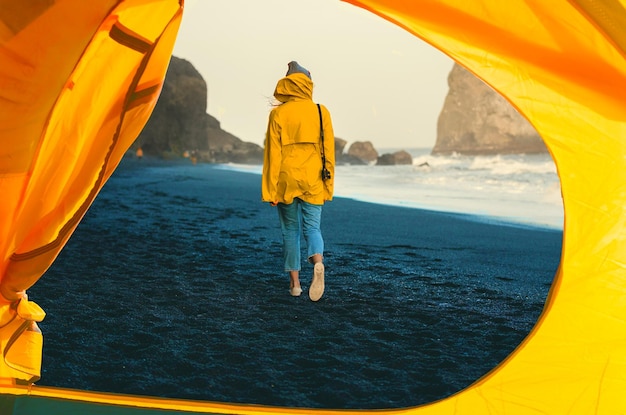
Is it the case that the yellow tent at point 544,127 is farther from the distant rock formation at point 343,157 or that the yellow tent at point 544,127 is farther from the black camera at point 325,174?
the distant rock formation at point 343,157

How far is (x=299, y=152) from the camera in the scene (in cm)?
395

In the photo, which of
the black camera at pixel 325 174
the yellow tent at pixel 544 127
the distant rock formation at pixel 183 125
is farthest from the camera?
the distant rock formation at pixel 183 125

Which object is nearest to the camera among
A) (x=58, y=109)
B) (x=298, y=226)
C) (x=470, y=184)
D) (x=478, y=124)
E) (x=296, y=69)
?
(x=58, y=109)

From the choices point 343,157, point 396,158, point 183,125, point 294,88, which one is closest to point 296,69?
point 294,88

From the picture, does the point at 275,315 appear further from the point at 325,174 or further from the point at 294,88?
the point at 294,88

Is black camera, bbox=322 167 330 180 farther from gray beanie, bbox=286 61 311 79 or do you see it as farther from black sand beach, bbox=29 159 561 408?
black sand beach, bbox=29 159 561 408

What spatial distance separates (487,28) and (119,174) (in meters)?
16.9

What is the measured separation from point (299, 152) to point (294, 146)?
0.16ft

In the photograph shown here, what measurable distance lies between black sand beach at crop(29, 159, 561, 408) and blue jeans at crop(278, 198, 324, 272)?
37 centimetres

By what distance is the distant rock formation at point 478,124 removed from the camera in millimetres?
50375

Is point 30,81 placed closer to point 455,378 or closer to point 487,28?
point 487,28

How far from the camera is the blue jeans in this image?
404cm

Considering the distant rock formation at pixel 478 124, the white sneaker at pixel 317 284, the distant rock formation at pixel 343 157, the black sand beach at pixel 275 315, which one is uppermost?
the distant rock formation at pixel 478 124

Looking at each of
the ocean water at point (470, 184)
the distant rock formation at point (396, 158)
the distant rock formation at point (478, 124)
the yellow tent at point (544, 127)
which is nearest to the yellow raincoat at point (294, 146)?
the yellow tent at point (544, 127)
